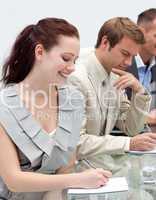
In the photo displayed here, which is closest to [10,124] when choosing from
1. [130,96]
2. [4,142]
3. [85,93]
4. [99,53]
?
[4,142]

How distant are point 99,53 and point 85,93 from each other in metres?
0.20

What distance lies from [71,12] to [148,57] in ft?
2.26

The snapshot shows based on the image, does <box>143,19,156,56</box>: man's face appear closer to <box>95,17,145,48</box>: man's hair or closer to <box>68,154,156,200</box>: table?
<box>95,17,145,48</box>: man's hair

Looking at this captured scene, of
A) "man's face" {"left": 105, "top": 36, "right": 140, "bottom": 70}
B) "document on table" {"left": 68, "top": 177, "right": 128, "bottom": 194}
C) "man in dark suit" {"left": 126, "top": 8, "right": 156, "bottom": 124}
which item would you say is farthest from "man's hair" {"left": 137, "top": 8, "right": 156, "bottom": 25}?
"document on table" {"left": 68, "top": 177, "right": 128, "bottom": 194}

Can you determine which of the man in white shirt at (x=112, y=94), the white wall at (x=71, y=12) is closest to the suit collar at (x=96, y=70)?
the man in white shirt at (x=112, y=94)

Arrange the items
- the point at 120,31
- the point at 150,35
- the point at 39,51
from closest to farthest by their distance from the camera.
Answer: the point at 39,51 → the point at 120,31 → the point at 150,35

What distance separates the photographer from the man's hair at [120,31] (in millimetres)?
1447

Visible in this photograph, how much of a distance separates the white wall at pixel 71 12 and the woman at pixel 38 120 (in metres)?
1.32

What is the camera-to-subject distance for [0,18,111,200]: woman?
3.33 ft

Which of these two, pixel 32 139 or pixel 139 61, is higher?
pixel 139 61

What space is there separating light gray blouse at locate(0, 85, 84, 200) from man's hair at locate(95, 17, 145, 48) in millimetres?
461

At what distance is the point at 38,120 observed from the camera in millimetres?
1111

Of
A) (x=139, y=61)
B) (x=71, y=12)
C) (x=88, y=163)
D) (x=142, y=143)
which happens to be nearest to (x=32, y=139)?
(x=88, y=163)

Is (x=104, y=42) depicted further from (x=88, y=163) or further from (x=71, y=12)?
(x=71, y=12)
